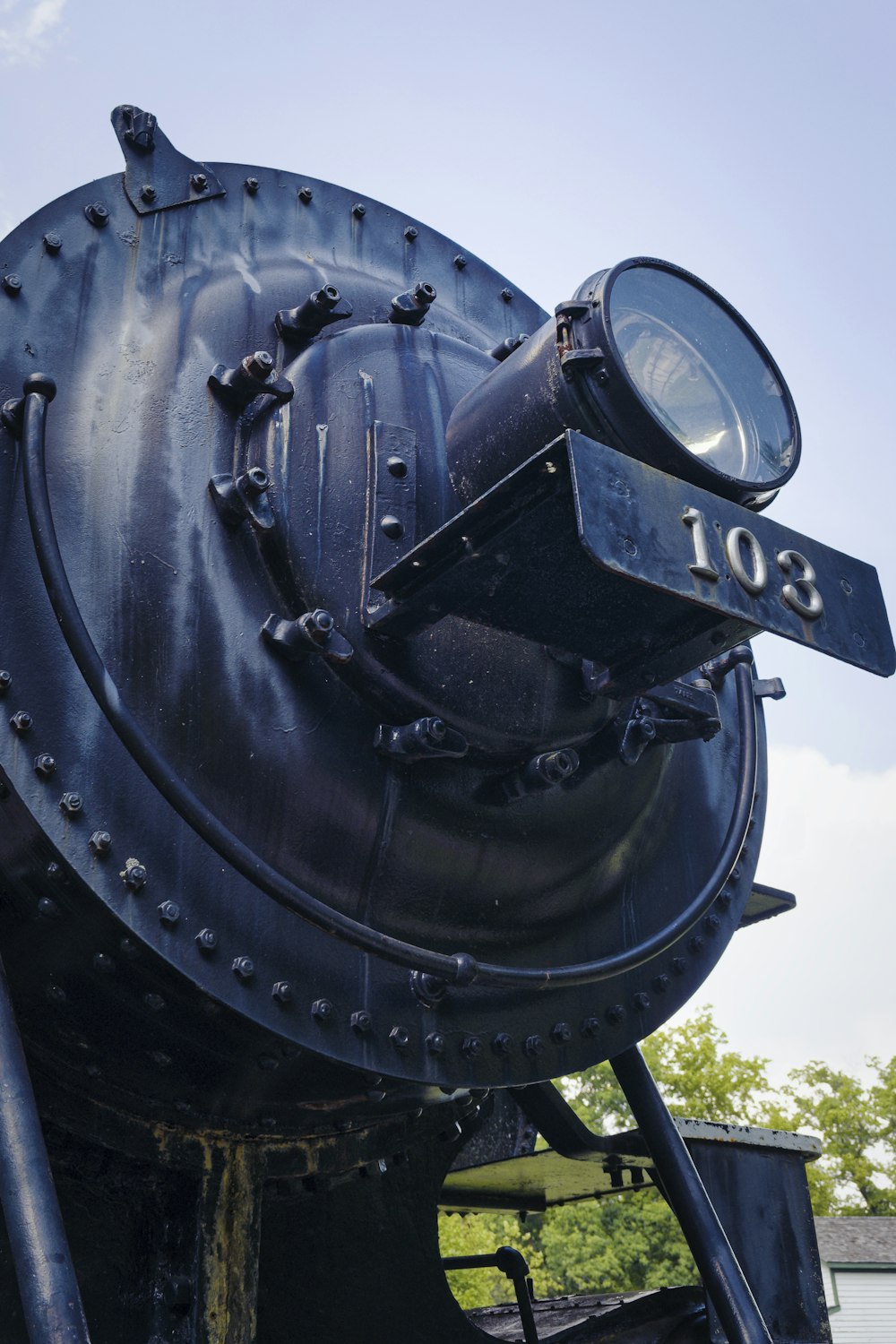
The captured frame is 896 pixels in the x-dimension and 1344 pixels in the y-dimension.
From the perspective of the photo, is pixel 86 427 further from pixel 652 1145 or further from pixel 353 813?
pixel 652 1145

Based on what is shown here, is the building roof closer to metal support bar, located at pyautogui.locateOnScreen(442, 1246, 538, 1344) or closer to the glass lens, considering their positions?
metal support bar, located at pyautogui.locateOnScreen(442, 1246, 538, 1344)

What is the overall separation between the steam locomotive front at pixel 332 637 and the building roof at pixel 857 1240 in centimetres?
2220

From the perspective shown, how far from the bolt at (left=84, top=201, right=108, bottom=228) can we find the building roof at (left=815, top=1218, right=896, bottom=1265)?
22912 millimetres

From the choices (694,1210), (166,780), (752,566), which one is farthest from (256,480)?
(694,1210)

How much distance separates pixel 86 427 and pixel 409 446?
583 millimetres

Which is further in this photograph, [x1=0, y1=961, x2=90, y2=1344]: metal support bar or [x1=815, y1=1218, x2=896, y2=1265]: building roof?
[x1=815, y1=1218, x2=896, y2=1265]: building roof

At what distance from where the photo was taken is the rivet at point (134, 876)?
1.94 metres

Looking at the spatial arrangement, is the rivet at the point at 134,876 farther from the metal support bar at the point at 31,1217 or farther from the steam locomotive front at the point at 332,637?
the metal support bar at the point at 31,1217

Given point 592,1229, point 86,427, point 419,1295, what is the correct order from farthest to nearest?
point 592,1229, point 419,1295, point 86,427

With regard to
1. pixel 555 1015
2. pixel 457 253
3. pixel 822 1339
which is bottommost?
pixel 822 1339

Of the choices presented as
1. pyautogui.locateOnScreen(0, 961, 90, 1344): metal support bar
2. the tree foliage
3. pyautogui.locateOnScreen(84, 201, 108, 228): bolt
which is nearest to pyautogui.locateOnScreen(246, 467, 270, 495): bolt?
pyautogui.locateOnScreen(84, 201, 108, 228): bolt

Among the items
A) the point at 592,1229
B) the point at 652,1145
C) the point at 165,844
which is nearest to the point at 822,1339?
the point at 652,1145

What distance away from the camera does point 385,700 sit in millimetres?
2352

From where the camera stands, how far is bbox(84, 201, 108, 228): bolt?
244 centimetres
